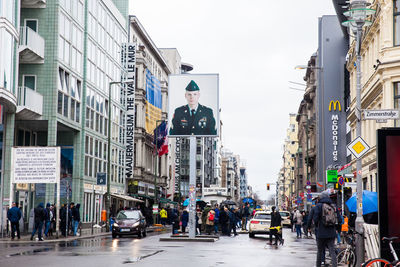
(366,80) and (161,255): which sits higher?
(366,80)

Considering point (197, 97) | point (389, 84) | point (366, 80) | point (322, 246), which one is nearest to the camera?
point (322, 246)

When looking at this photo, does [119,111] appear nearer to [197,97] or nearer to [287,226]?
[287,226]

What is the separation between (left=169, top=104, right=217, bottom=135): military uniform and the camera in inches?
Result: 1342

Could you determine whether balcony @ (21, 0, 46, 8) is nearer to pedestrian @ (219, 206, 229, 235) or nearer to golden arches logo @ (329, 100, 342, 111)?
pedestrian @ (219, 206, 229, 235)

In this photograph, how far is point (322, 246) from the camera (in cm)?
1578

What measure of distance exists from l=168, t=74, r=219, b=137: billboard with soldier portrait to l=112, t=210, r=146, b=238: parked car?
5.22m

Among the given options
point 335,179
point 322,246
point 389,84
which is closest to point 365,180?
point 335,179

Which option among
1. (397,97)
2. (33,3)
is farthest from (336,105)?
(397,97)

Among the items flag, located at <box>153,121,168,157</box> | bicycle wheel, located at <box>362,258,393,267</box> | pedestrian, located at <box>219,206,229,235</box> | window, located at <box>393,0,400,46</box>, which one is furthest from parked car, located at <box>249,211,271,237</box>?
flag, located at <box>153,121,168,157</box>

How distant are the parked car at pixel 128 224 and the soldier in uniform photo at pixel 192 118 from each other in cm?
527

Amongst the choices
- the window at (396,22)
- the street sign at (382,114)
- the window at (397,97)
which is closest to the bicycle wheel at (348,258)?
the street sign at (382,114)

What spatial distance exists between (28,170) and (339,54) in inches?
1810

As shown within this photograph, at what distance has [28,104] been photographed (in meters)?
39.9

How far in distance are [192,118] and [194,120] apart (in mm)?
146
